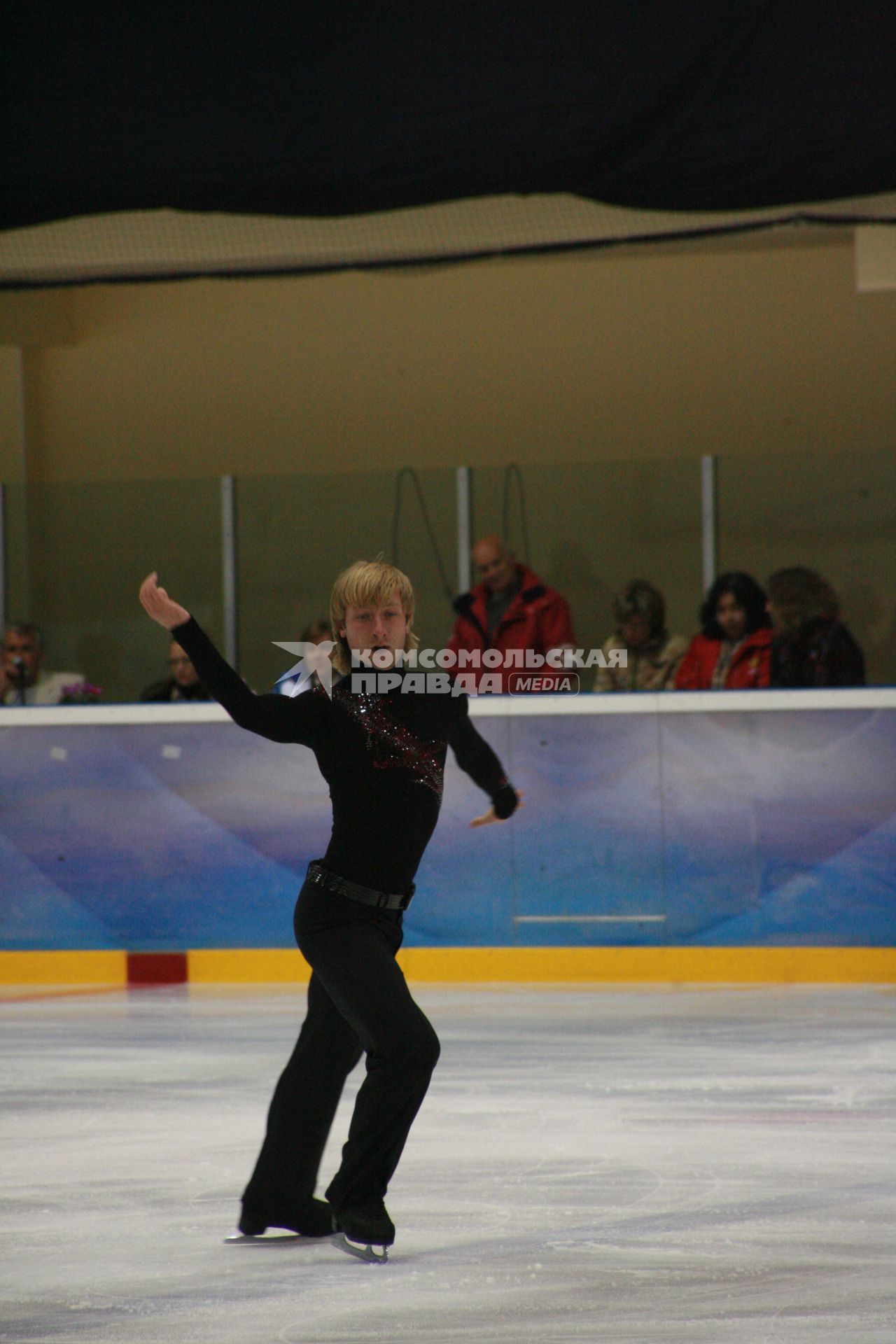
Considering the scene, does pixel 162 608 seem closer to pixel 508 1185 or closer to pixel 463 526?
pixel 508 1185

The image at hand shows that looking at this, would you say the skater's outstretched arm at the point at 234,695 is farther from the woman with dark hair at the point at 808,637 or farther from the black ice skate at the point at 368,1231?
the woman with dark hair at the point at 808,637

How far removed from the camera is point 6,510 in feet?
26.5

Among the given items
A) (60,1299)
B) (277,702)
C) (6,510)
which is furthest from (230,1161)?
(6,510)

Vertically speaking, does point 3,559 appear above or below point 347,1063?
above

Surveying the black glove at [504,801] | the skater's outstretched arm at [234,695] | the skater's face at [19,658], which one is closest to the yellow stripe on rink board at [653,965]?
the skater's face at [19,658]

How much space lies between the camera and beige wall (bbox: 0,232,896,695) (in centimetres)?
822

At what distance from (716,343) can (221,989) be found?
4889 mm

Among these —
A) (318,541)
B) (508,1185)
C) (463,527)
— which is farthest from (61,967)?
(508,1185)

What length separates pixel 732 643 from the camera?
24.9ft

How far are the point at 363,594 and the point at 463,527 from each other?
15.6 ft

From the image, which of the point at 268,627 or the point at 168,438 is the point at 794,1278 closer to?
the point at 268,627

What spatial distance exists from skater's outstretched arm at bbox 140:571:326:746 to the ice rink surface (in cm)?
94

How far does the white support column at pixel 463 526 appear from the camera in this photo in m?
7.99

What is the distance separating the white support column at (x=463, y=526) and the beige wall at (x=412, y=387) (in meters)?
0.21
